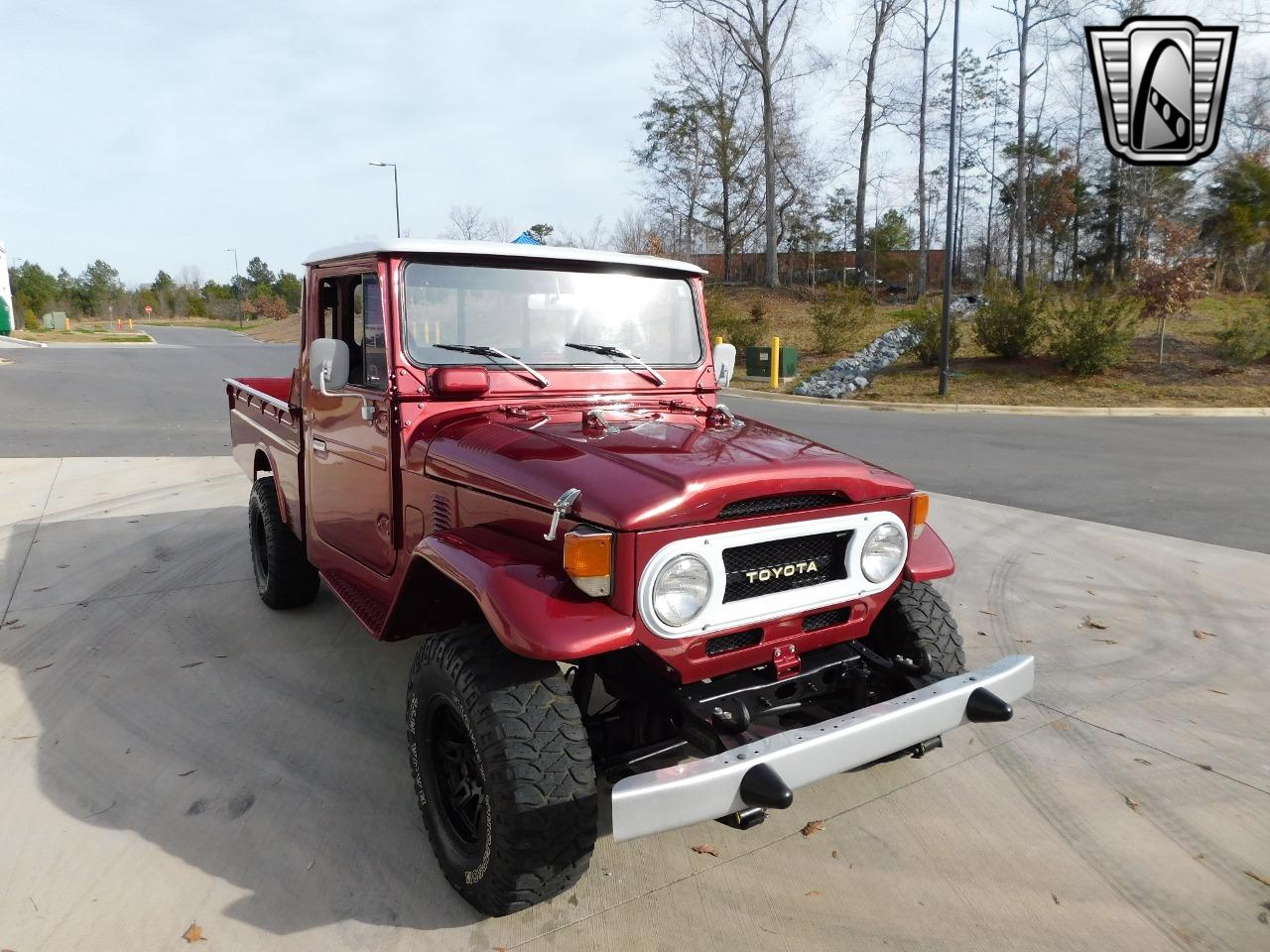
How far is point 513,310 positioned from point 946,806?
2520 mm

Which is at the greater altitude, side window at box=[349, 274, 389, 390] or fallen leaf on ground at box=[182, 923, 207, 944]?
Result: side window at box=[349, 274, 389, 390]

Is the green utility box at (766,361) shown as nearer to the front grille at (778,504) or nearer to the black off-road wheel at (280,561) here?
the black off-road wheel at (280,561)

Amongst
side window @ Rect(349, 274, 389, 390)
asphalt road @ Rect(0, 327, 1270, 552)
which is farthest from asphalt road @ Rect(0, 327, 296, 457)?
side window @ Rect(349, 274, 389, 390)

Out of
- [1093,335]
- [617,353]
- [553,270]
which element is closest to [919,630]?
[617,353]

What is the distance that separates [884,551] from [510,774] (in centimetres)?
140

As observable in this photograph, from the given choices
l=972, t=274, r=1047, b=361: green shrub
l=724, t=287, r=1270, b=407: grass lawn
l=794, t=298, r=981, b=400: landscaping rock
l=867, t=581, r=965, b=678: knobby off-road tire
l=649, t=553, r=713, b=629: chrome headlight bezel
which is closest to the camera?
l=649, t=553, r=713, b=629: chrome headlight bezel

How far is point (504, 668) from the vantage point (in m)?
2.42

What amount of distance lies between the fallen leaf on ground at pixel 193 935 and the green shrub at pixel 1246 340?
20235mm

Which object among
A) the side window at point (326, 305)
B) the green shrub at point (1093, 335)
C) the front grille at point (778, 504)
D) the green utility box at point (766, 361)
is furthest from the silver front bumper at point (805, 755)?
the green utility box at point (766, 361)

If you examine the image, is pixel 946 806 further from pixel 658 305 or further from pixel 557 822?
pixel 658 305

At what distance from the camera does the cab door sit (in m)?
3.36

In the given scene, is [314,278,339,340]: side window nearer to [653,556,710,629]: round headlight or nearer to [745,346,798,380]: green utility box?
[653,556,710,629]: round headlight

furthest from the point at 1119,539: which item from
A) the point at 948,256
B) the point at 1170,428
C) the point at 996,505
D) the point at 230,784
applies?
the point at 948,256

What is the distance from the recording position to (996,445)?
11164mm
